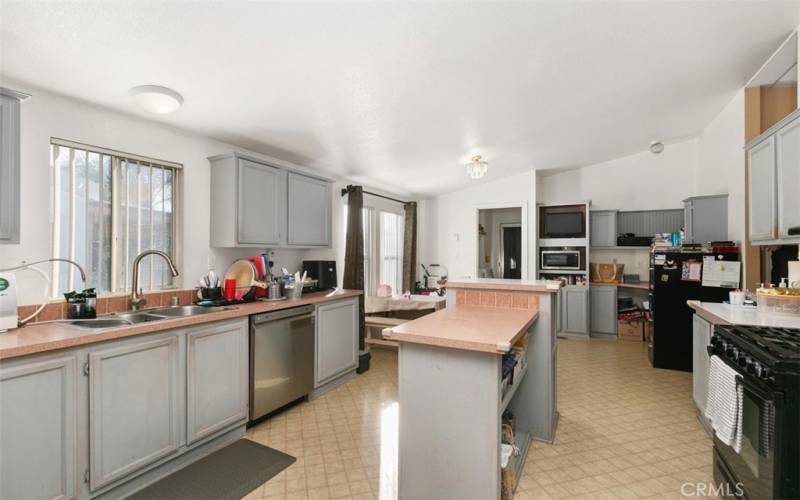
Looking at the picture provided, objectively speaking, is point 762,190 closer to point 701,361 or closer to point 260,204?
point 701,361

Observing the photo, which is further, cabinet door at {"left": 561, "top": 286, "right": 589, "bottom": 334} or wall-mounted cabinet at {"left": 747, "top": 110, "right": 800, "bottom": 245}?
cabinet door at {"left": 561, "top": 286, "right": 589, "bottom": 334}

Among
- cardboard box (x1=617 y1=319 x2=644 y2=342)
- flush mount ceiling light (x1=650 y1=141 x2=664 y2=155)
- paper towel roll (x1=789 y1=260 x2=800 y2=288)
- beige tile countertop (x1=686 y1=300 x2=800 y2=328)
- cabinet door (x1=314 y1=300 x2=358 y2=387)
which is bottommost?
cardboard box (x1=617 y1=319 x2=644 y2=342)

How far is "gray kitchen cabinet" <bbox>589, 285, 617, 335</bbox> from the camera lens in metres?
5.54

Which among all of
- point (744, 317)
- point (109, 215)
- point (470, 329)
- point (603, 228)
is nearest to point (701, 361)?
point (744, 317)

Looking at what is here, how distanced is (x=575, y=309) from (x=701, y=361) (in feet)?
9.77

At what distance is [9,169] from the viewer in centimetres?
172

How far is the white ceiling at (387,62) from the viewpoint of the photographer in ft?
5.41

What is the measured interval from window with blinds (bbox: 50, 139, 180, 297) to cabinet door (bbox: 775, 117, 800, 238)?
14.0ft

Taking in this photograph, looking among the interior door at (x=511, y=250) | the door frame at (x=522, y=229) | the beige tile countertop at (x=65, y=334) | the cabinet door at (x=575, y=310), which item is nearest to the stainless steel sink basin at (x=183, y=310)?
the beige tile countertop at (x=65, y=334)

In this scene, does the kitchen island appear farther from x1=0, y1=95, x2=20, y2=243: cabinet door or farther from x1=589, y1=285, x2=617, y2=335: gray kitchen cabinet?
x1=589, y1=285, x2=617, y2=335: gray kitchen cabinet

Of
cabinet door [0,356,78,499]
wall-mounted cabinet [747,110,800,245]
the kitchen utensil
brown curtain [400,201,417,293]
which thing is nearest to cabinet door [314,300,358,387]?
the kitchen utensil

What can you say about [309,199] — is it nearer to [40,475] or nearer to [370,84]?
[370,84]

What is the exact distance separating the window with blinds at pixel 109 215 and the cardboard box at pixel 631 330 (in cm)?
605

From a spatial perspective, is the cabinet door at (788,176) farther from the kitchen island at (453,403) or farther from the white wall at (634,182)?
the white wall at (634,182)
